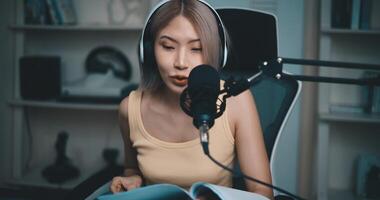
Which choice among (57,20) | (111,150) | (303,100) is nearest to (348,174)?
(303,100)

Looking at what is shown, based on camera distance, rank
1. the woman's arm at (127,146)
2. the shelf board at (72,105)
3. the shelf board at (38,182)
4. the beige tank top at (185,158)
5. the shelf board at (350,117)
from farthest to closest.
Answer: the shelf board at (38,182), the shelf board at (72,105), the shelf board at (350,117), the woman's arm at (127,146), the beige tank top at (185,158)

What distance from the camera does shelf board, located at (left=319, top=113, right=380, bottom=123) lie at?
1.80 meters

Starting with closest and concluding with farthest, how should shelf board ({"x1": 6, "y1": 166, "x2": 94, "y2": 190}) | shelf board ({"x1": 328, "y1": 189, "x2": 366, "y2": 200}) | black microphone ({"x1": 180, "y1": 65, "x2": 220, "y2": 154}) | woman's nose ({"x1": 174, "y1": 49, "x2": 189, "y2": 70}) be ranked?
black microphone ({"x1": 180, "y1": 65, "x2": 220, "y2": 154}), woman's nose ({"x1": 174, "y1": 49, "x2": 189, "y2": 70}), shelf board ({"x1": 328, "y1": 189, "x2": 366, "y2": 200}), shelf board ({"x1": 6, "y1": 166, "x2": 94, "y2": 190})

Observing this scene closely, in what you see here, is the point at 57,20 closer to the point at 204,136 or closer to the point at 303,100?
the point at 303,100

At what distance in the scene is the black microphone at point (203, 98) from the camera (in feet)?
1.71

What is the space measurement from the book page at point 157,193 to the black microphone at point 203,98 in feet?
0.60

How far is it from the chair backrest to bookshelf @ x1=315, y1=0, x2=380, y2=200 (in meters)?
0.76

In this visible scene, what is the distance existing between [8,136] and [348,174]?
2.01 metres

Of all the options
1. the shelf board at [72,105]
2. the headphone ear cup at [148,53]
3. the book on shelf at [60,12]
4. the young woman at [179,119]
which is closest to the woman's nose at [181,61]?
the young woman at [179,119]

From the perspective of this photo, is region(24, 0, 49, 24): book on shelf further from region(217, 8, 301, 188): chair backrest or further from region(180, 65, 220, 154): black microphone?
region(180, 65, 220, 154): black microphone

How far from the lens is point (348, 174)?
7.06ft

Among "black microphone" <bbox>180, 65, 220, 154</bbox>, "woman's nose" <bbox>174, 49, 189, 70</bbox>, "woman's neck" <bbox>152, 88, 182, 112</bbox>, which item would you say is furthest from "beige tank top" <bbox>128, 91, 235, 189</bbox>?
"black microphone" <bbox>180, 65, 220, 154</bbox>

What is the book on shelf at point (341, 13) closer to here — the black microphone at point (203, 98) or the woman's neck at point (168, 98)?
the woman's neck at point (168, 98)

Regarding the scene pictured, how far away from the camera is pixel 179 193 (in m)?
0.69
